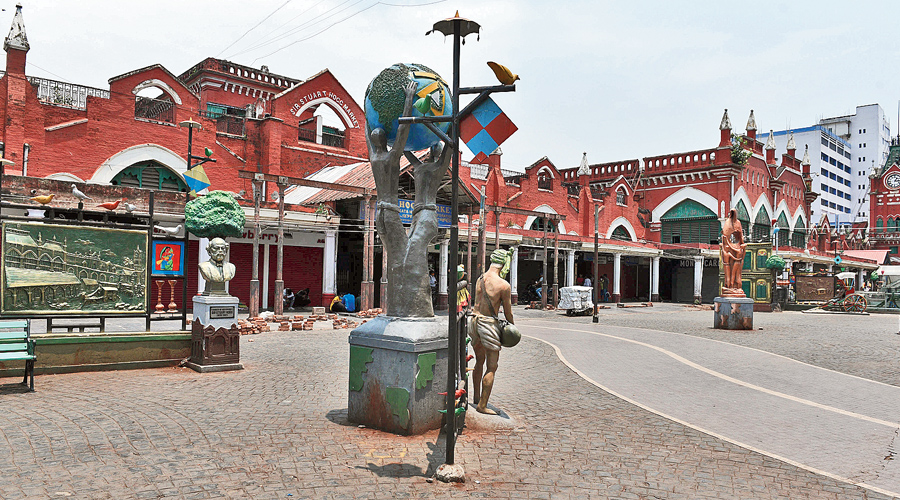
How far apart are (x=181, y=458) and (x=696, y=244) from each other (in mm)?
35039

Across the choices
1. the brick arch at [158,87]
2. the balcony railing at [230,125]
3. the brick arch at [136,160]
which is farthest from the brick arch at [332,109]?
the brick arch at [136,160]

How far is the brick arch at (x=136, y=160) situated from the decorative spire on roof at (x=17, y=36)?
3.98 meters

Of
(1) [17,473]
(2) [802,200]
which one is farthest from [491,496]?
(2) [802,200]

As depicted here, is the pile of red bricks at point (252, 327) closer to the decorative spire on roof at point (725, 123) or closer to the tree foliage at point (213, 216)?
the tree foliage at point (213, 216)

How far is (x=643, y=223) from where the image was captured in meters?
39.5

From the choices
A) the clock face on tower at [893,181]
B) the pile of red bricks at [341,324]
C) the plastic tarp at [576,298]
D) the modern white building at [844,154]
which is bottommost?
the pile of red bricks at [341,324]

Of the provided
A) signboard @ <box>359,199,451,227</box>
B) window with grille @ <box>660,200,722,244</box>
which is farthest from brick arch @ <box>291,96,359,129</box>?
window with grille @ <box>660,200,722,244</box>

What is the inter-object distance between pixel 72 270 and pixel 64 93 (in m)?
14.6

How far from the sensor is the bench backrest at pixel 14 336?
A: 7586 millimetres

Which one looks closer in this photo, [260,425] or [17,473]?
[17,473]

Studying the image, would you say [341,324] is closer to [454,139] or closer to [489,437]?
[489,437]

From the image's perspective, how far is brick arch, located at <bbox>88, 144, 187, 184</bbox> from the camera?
2002 centimetres

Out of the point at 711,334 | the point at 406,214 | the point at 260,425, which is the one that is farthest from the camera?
the point at 406,214

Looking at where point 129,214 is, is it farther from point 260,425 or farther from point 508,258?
point 508,258
